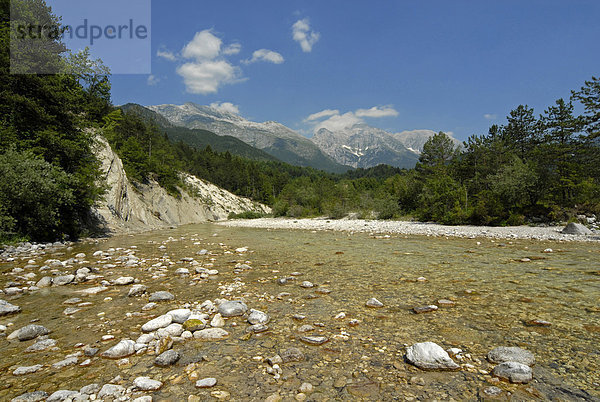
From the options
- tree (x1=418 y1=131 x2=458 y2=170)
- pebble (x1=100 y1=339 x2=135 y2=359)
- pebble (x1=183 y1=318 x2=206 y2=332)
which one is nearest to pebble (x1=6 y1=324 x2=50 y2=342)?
pebble (x1=100 y1=339 x2=135 y2=359)

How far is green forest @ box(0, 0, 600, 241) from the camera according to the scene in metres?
14.6

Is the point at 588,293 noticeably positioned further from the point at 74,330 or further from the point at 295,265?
the point at 74,330

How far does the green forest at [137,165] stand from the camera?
574 inches

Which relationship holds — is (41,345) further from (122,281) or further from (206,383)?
(122,281)

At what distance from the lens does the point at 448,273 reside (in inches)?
338

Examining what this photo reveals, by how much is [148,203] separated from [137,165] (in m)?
8.17

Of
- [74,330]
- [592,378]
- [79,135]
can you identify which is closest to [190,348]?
[74,330]

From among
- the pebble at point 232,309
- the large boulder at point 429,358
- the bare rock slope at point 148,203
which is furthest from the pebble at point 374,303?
the bare rock slope at point 148,203

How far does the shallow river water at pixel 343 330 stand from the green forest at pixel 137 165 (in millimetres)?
7178

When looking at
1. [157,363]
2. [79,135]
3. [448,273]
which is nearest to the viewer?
[157,363]

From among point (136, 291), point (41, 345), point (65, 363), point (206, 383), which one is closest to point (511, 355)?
point (206, 383)

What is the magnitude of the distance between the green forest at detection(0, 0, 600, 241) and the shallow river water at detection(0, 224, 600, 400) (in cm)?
718

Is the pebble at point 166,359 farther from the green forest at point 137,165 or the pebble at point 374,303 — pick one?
the green forest at point 137,165

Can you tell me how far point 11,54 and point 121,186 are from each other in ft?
53.4
